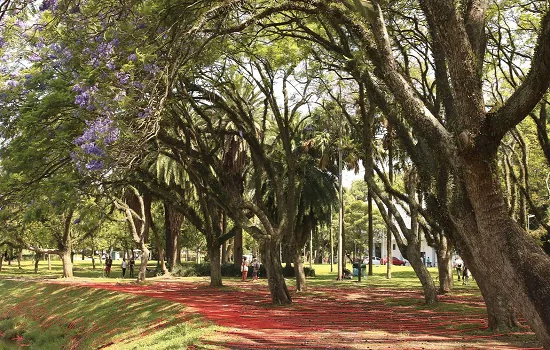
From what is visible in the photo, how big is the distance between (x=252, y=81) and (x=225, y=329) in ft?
31.5

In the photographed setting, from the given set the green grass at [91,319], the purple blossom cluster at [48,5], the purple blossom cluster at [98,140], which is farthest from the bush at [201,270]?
the purple blossom cluster at [48,5]

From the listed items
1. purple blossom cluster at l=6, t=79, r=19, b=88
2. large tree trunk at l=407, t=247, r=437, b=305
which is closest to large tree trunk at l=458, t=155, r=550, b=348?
large tree trunk at l=407, t=247, r=437, b=305

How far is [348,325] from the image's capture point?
12.5 m

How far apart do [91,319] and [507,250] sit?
565 inches

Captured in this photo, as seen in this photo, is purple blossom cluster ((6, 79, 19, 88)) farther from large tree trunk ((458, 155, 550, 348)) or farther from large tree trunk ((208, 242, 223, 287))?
large tree trunk ((208, 242, 223, 287))

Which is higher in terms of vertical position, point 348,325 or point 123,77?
point 123,77

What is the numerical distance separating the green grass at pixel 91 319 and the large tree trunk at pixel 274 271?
9.07 ft

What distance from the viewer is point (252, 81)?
18.4m

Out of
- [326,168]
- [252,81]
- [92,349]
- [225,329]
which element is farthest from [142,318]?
[326,168]

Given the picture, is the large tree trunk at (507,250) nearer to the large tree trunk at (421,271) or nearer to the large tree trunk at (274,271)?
the large tree trunk at (274,271)

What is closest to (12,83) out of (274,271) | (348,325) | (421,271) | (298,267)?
(274,271)

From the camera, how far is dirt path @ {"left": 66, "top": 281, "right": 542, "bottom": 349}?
9.65 m

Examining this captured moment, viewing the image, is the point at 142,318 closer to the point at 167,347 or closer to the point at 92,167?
the point at 167,347

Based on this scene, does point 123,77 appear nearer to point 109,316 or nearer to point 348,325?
point 348,325
